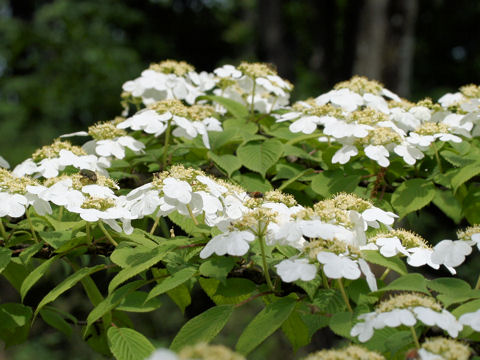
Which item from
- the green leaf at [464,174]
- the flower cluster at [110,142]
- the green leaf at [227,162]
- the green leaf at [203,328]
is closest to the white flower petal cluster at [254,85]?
the green leaf at [227,162]

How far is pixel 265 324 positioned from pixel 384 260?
322 mm

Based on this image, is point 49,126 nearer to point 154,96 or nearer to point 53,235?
point 154,96

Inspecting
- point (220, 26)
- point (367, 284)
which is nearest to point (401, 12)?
point (367, 284)

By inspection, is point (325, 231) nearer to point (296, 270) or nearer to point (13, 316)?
point (296, 270)

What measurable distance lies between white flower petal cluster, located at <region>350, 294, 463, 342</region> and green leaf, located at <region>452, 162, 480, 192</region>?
682mm

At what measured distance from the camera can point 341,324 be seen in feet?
3.65

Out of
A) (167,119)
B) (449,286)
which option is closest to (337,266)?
(449,286)

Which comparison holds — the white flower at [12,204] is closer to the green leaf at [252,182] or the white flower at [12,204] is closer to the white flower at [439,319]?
→ the green leaf at [252,182]

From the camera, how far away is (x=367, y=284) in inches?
50.5

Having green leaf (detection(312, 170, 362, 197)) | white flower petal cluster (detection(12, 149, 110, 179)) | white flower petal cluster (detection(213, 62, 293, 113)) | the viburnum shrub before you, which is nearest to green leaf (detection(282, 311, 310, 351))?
the viburnum shrub

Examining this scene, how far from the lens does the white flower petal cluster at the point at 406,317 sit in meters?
1.01

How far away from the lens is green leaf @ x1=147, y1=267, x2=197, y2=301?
1197 mm

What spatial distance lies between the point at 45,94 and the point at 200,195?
8.76m

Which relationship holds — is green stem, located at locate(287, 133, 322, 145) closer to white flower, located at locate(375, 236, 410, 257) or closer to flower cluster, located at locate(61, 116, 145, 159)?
flower cluster, located at locate(61, 116, 145, 159)
